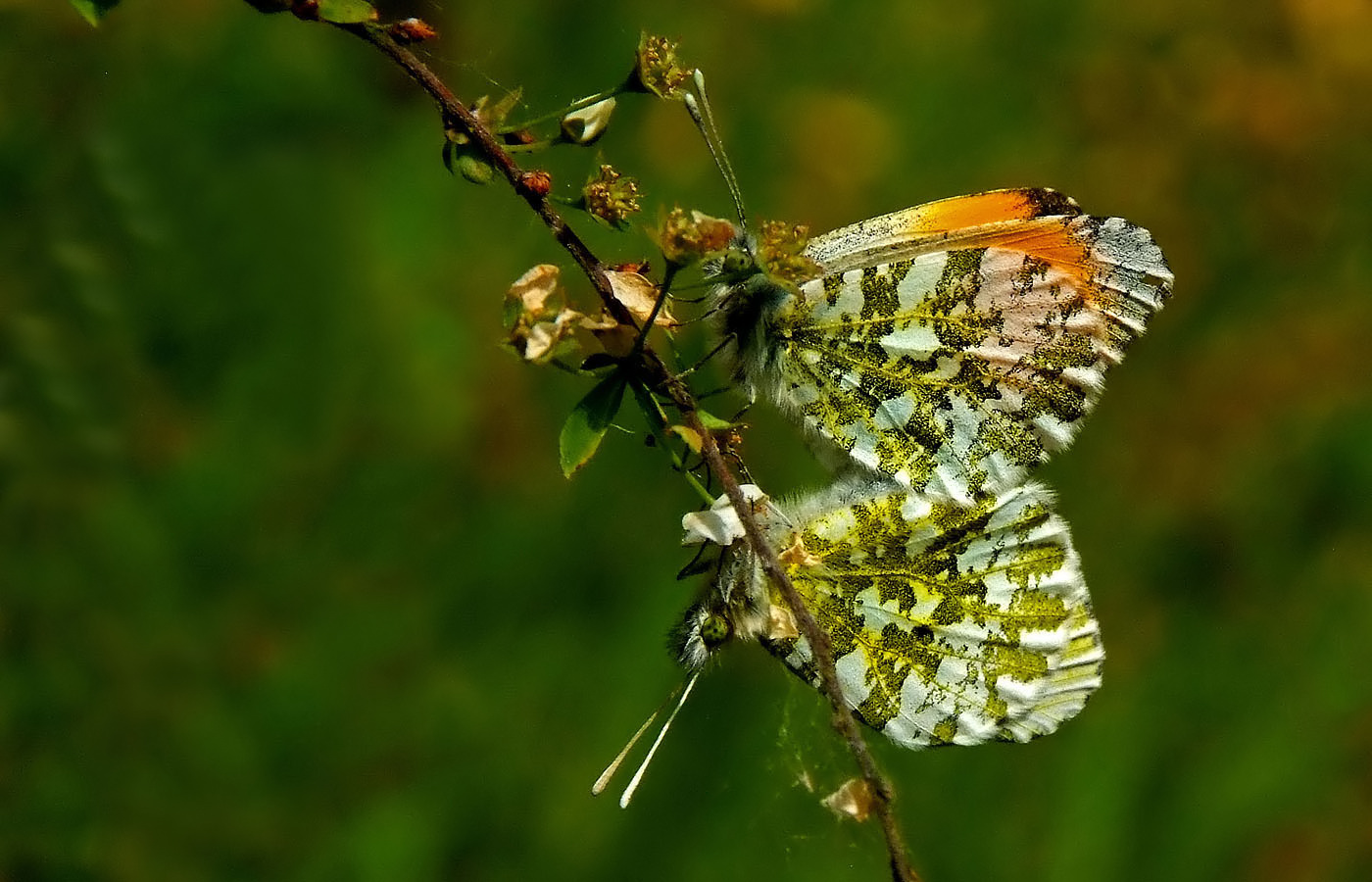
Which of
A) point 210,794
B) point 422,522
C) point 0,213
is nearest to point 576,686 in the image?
point 422,522

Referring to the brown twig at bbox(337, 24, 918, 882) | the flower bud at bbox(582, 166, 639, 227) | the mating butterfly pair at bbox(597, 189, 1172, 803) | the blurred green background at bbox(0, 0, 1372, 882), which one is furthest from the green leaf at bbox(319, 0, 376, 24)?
the mating butterfly pair at bbox(597, 189, 1172, 803)

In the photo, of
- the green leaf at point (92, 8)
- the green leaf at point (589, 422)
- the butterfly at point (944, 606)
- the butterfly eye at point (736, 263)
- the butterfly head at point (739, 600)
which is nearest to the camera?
the green leaf at point (92, 8)

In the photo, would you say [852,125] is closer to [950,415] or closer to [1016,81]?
[1016,81]

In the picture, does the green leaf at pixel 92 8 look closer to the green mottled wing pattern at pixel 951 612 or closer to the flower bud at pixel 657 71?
the flower bud at pixel 657 71

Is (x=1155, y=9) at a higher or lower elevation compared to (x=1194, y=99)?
higher

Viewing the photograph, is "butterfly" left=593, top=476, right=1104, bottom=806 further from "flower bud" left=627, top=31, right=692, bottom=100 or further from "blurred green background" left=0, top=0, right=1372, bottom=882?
"flower bud" left=627, top=31, right=692, bottom=100

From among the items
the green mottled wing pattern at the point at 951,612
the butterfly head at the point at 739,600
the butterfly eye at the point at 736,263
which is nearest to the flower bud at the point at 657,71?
the butterfly eye at the point at 736,263
